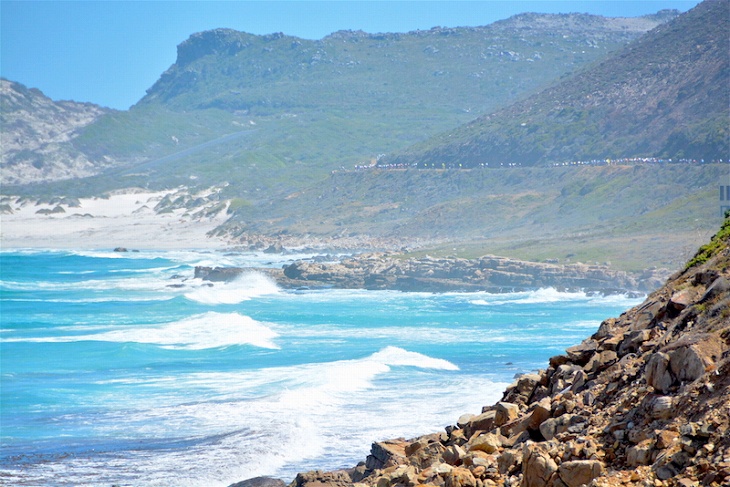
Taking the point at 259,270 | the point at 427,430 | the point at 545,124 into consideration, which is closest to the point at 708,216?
the point at 259,270

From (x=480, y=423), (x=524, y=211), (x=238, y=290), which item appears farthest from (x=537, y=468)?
(x=524, y=211)

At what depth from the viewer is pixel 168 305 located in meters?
57.2

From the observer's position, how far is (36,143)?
179125 millimetres

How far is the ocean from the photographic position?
2248cm

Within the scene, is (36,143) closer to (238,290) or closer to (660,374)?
(238,290)

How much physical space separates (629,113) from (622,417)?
109662mm

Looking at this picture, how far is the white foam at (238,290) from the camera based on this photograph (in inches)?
2383

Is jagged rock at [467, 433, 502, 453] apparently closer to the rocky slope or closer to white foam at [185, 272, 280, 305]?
the rocky slope

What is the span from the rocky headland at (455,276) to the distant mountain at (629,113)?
34.5 metres

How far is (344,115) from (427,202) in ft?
292

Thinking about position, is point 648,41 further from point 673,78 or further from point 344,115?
point 344,115

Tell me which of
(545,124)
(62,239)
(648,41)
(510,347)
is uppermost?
(648,41)

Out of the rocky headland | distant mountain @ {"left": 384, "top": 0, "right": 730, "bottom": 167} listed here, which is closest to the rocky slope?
the rocky headland

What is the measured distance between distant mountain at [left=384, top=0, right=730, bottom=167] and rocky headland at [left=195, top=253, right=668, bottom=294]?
3448 cm
